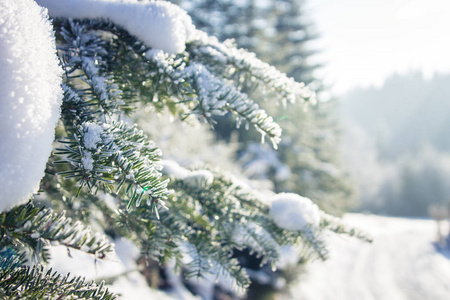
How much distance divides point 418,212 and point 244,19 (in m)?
34.4

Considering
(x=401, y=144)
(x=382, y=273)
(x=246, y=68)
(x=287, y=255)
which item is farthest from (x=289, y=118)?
(x=401, y=144)

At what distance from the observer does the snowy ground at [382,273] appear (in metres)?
9.23

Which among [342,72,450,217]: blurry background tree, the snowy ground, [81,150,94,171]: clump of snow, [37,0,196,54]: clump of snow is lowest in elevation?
[81,150,94,171]: clump of snow

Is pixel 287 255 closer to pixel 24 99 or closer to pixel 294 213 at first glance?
pixel 294 213

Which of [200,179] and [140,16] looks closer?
[140,16]

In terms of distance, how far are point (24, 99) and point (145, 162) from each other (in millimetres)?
253

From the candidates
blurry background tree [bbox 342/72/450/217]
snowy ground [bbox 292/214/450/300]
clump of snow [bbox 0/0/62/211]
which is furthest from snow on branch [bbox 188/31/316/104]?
blurry background tree [bbox 342/72/450/217]

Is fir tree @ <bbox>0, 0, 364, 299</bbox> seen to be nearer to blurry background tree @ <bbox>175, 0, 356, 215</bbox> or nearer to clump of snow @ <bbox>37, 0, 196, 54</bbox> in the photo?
clump of snow @ <bbox>37, 0, 196, 54</bbox>

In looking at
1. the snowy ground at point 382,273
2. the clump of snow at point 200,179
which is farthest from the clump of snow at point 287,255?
the snowy ground at point 382,273

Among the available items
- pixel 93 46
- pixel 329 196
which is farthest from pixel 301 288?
pixel 93 46

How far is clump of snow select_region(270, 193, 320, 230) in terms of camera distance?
97cm

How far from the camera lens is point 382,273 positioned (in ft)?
40.4

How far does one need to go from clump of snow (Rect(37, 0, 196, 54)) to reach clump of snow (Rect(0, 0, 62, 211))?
0.29m

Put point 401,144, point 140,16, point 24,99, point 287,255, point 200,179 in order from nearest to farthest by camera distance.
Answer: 1. point 24,99
2. point 140,16
3. point 200,179
4. point 287,255
5. point 401,144
